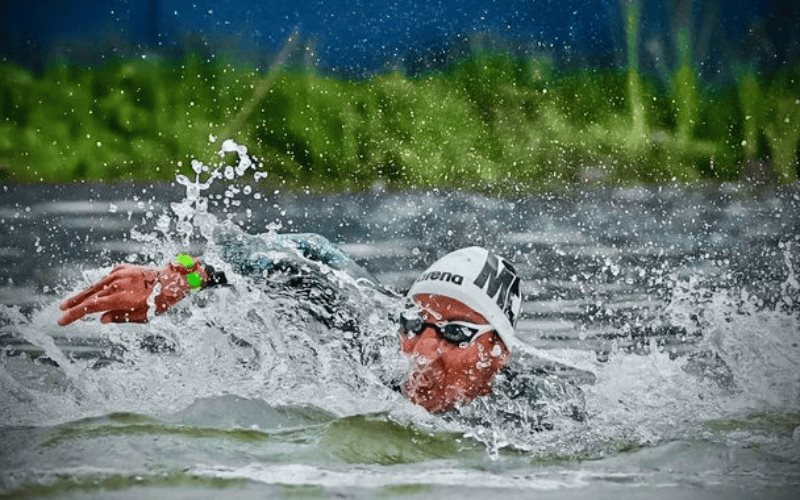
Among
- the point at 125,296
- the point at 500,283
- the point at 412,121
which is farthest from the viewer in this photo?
the point at 412,121

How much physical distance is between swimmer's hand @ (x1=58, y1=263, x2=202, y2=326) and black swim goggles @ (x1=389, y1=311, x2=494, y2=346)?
41cm

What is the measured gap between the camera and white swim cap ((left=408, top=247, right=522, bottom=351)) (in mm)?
2129

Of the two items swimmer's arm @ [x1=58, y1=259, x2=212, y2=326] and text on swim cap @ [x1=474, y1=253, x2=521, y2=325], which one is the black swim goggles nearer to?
text on swim cap @ [x1=474, y1=253, x2=521, y2=325]

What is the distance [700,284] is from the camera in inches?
184

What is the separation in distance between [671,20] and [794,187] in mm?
1360

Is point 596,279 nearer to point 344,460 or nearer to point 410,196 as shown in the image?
point 344,460

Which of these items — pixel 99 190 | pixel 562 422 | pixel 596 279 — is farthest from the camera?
pixel 99 190

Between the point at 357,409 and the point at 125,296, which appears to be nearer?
the point at 125,296

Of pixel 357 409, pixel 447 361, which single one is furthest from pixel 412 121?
pixel 447 361

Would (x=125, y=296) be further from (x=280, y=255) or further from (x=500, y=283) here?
(x=500, y=283)

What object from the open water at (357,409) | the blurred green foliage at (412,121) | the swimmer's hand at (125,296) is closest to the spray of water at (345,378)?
the open water at (357,409)

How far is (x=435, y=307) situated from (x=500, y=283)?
0.46 ft

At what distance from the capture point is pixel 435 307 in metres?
2.13

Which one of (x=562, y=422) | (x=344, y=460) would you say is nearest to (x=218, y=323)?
(x=344, y=460)
